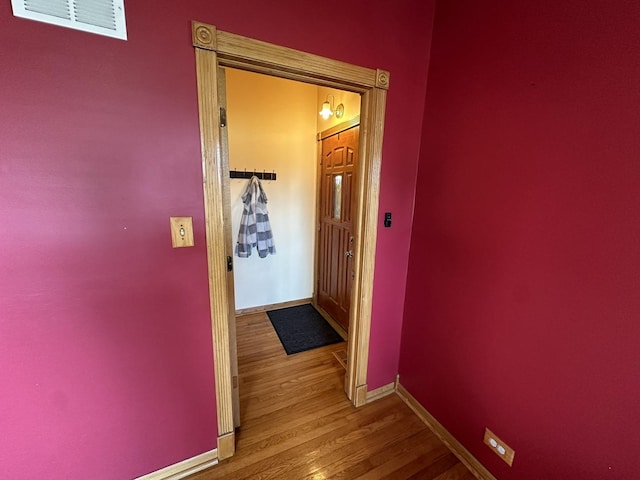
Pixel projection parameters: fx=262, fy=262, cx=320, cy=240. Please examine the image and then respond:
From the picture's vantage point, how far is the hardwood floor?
4.75 ft

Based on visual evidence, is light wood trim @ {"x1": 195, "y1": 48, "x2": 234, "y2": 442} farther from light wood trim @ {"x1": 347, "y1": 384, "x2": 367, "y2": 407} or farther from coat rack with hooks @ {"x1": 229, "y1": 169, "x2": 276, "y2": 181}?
coat rack with hooks @ {"x1": 229, "y1": 169, "x2": 276, "y2": 181}

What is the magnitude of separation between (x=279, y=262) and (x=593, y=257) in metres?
2.69

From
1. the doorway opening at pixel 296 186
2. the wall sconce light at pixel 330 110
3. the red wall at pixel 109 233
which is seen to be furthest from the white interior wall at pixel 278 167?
the red wall at pixel 109 233

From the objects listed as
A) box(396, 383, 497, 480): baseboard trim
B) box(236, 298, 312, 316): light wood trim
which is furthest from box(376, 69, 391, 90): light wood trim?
box(236, 298, 312, 316): light wood trim

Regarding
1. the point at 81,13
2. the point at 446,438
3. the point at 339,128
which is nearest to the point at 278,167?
the point at 339,128

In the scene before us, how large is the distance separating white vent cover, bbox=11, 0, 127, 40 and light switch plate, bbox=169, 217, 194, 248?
708 millimetres

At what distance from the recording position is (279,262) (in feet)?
10.5

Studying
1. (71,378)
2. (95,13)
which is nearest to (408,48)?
(95,13)

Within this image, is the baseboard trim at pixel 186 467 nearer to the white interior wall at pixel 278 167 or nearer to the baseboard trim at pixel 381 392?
the baseboard trim at pixel 381 392

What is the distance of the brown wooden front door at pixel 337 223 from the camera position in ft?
8.23

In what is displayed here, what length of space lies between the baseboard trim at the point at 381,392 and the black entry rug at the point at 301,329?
730mm

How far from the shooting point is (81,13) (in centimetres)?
92

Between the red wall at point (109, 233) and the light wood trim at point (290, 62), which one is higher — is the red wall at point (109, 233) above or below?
below

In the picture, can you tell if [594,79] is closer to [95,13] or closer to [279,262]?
[95,13]
